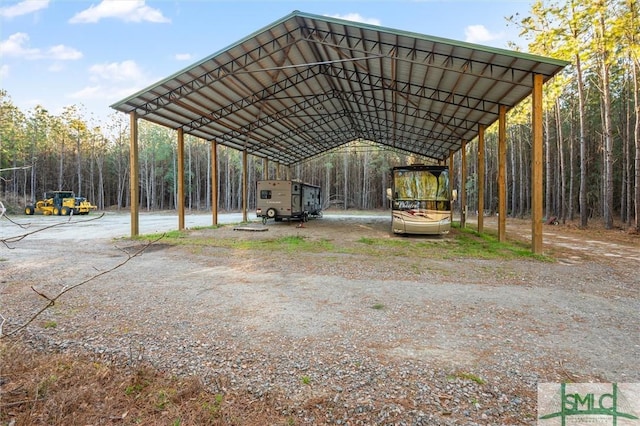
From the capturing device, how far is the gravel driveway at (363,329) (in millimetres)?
2369

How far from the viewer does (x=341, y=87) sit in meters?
15.3

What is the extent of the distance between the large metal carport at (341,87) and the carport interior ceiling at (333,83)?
46 millimetres

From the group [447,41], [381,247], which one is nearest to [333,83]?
[447,41]

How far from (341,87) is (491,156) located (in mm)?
20858

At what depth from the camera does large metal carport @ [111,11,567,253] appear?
8742mm

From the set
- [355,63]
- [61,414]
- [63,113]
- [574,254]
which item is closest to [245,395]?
[61,414]

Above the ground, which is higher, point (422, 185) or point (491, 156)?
point (491, 156)

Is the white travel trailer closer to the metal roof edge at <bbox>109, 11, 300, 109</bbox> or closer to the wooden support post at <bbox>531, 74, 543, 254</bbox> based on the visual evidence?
the metal roof edge at <bbox>109, 11, 300, 109</bbox>

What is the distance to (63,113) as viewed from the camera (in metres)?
33.2

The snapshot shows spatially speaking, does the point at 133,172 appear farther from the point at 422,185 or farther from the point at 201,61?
the point at 422,185

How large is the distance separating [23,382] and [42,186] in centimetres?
4541

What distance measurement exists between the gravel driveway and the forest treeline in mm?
9397

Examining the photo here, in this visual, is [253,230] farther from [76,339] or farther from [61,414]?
[61,414]

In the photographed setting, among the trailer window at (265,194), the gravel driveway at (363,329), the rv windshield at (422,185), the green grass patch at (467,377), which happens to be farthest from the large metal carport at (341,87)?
the green grass patch at (467,377)
